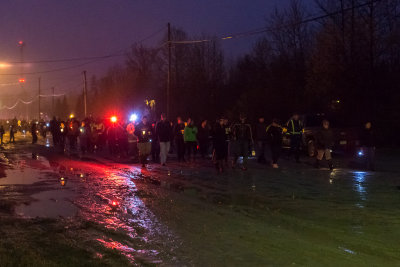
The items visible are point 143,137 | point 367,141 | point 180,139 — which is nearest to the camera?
point 367,141

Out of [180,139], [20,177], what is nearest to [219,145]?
[180,139]

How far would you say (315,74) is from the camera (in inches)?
1256

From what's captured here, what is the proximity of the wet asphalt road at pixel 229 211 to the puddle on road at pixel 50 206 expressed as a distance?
0.06 ft

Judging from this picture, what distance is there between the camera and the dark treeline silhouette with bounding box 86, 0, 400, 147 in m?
27.6

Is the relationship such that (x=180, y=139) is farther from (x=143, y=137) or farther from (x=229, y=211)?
(x=229, y=211)

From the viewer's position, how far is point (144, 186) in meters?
12.0

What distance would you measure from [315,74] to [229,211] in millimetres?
24816

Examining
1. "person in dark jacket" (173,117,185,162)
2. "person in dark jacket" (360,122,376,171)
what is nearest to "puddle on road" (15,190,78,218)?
"person in dark jacket" (173,117,185,162)

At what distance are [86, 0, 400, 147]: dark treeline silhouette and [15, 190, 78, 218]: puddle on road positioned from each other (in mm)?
14345

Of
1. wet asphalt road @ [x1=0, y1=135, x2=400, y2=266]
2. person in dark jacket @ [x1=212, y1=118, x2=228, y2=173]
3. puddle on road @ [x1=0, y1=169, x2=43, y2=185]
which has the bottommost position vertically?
wet asphalt road @ [x1=0, y1=135, x2=400, y2=266]

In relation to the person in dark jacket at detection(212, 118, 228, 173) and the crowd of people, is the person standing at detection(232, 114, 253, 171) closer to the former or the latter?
the crowd of people

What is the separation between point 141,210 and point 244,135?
6.87m

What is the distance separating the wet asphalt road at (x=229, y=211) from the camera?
6.22m

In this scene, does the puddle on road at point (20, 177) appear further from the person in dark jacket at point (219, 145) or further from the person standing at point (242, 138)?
the person standing at point (242, 138)
